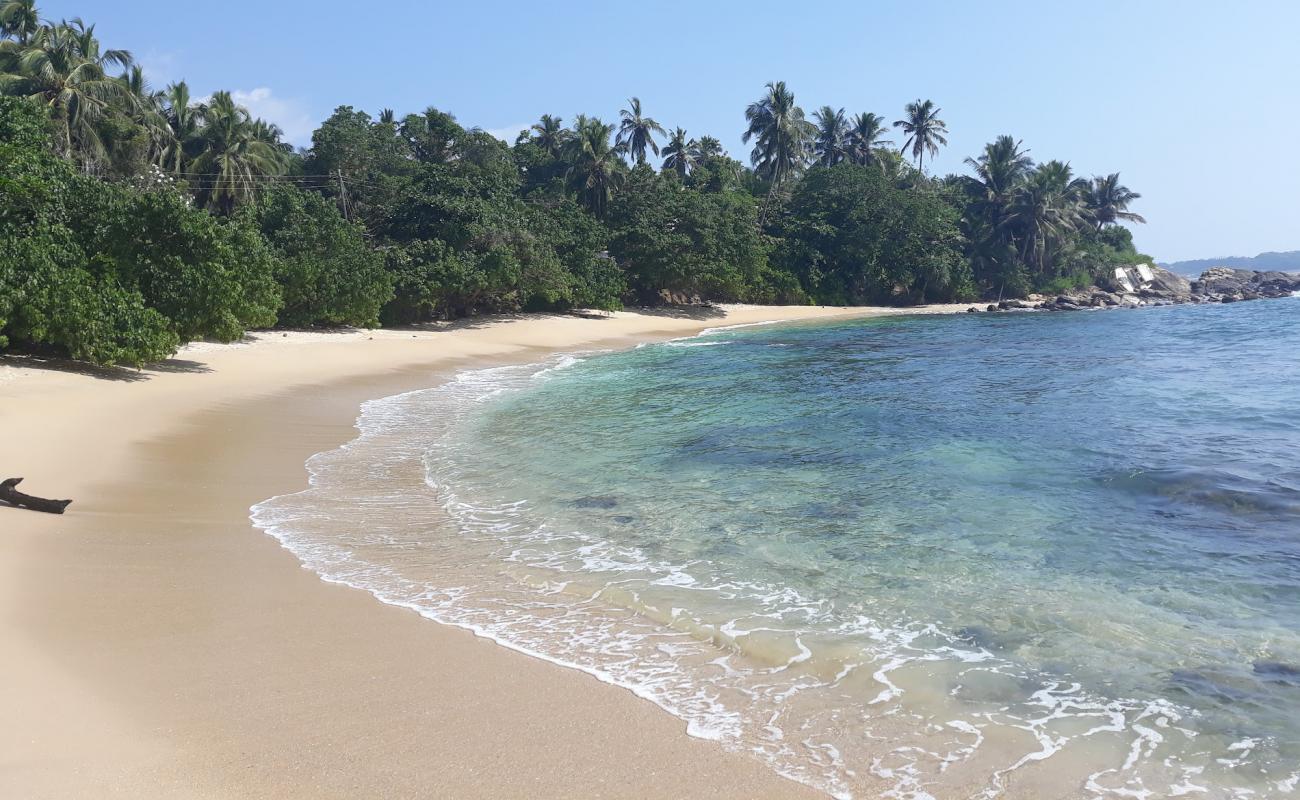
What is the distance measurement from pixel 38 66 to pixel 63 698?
3911 cm

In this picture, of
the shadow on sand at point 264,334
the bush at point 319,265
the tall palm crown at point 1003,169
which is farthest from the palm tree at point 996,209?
the bush at point 319,265

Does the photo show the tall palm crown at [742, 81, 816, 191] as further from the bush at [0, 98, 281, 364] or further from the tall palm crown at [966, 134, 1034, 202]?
the bush at [0, 98, 281, 364]

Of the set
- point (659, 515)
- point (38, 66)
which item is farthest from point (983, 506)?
point (38, 66)

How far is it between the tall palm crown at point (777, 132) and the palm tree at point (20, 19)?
4422cm

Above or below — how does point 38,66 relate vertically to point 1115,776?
above

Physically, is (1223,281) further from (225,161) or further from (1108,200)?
(225,161)

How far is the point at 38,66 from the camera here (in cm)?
3422

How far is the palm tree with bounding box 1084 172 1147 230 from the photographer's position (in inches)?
2867

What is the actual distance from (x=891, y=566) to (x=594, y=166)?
49634 millimetres

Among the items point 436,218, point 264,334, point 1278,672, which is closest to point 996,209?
point 436,218

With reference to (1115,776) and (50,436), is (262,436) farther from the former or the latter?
(1115,776)

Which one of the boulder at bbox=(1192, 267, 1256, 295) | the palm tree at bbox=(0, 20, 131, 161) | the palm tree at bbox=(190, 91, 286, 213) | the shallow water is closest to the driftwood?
the shallow water

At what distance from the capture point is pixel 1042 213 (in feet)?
207

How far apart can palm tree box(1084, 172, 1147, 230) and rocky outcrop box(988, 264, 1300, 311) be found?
4645 millimetres
